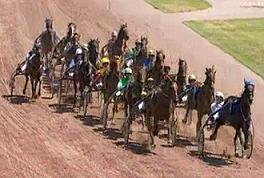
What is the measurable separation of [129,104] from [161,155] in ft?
4.90

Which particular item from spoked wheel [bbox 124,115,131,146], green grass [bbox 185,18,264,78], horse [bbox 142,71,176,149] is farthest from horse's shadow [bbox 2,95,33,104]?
green grass [bbox 185,18,264,78]

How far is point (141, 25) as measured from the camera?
3091 cm

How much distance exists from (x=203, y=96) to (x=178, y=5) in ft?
64.7

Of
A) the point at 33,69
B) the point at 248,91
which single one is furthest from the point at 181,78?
the point at 33,69

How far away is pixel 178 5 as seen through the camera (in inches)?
1423

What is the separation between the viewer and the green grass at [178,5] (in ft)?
115

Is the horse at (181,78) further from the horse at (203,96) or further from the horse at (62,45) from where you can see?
the horse at (62,45)

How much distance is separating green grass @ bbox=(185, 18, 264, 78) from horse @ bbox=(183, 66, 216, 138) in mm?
8225

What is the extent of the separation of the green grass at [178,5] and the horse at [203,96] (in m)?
17.4

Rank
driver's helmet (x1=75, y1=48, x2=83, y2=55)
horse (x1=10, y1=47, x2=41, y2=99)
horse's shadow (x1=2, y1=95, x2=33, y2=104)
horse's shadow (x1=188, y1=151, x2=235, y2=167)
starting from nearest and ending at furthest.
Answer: horse's shadow (x1=188, y1=151, x2=235, y2=167)
driver's helmet (x1=75, y1=48, x2=83, y2=55)
horse (x1=10, y1=47, x2=41, y2=99)
horse's shadow (x1=2, y1=95, x2=33, y2=104)

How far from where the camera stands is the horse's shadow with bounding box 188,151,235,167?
1625 centimetres

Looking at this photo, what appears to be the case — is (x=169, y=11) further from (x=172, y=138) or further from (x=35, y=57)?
(x=172, y=138)

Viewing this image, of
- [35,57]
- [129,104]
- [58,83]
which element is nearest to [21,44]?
[58,83]

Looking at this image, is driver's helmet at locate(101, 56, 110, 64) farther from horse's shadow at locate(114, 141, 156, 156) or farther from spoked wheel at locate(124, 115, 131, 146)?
horse's shadow at locate(114, 141, 156, 156)
